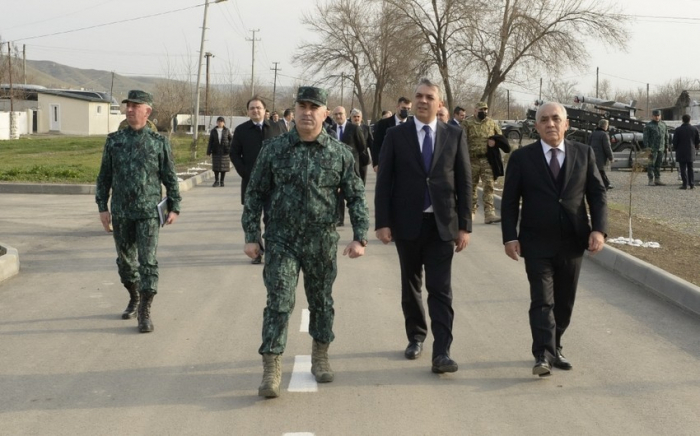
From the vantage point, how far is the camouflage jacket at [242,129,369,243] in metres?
5.73

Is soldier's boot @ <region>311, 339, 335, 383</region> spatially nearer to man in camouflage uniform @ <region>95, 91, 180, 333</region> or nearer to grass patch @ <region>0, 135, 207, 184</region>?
man in camouflage uniform @ <region>95, 91, 180, 333</region>

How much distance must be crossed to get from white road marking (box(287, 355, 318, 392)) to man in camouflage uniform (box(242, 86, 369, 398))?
0.26m

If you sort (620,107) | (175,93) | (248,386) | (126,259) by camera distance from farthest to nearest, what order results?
(175,93)
(620,107)
(126,259)
(248,386)

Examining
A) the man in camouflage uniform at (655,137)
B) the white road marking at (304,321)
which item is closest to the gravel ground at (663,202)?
the man in camouflage uniform at (655,137)

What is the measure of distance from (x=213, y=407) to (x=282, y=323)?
655 millimetres

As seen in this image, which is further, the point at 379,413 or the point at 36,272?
the point at 36,272

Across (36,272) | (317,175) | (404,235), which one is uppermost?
(317,175)

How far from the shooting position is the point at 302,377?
20.3 feet

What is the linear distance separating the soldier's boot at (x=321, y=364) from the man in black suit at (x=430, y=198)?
75 centimetres

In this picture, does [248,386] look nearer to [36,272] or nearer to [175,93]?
[36,272]

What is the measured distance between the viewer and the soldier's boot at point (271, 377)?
18.5ft

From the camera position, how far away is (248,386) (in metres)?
5.96

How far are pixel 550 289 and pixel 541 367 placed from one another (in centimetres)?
55

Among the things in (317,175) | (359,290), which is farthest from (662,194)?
(317,175)
